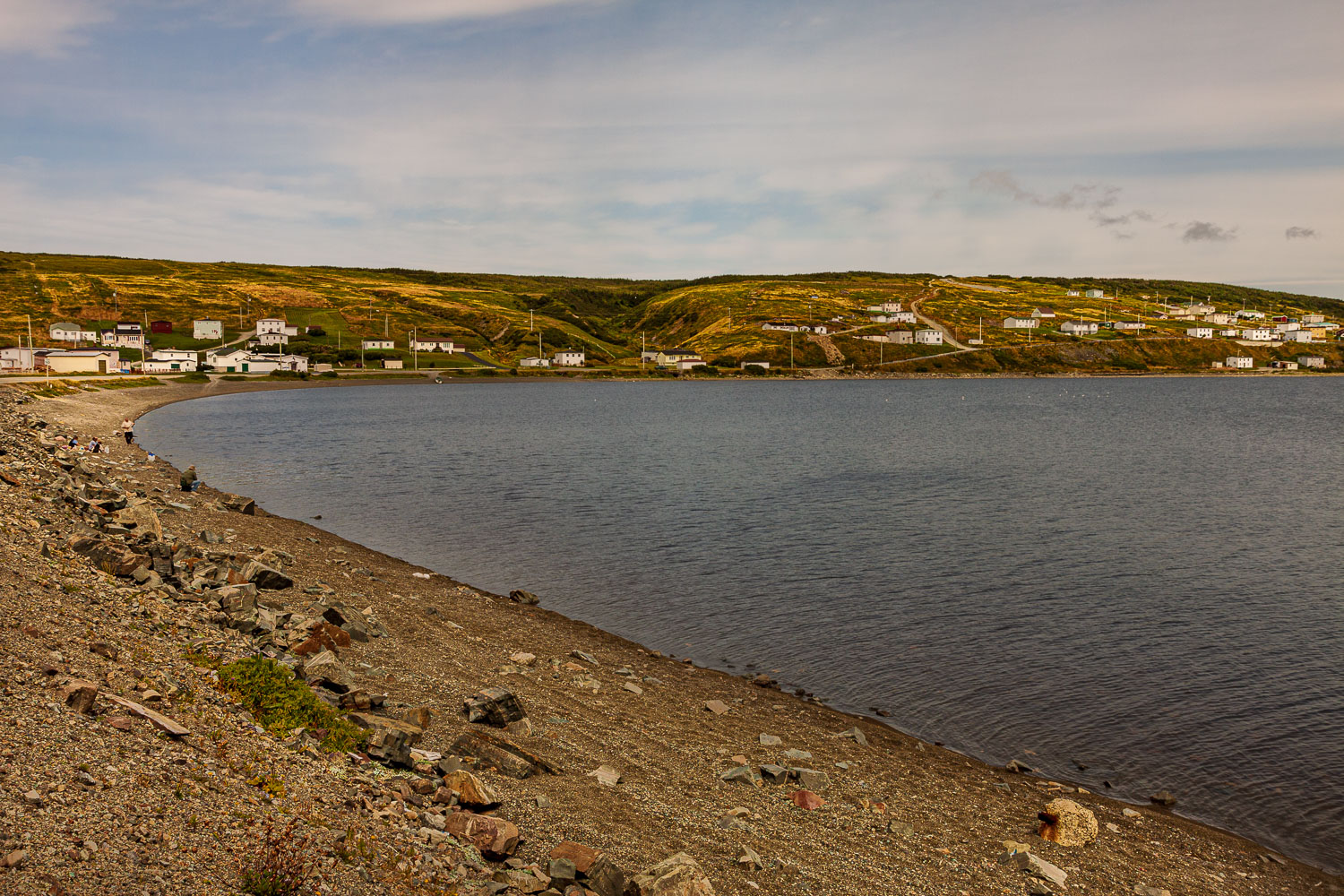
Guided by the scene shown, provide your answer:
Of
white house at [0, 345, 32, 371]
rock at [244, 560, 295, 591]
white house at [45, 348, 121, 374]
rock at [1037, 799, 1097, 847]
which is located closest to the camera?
rock at [1037, 799, 1097, 847]

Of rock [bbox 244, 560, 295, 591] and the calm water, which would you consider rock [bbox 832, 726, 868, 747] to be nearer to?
the calm water

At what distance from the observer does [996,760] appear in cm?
2166

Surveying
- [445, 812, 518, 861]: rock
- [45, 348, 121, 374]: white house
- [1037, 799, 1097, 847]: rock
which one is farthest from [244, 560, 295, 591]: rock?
[45, 348, 121, 374]: white house

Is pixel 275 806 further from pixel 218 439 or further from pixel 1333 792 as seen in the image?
pixel 218 439

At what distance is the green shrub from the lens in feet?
49.9

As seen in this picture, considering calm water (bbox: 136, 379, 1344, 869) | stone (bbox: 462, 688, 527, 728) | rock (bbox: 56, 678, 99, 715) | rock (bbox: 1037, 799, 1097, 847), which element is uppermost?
rock (bbox: 56, 678, 99, 715)

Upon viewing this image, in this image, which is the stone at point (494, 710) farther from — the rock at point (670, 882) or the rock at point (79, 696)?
the rock at point (79, 696)

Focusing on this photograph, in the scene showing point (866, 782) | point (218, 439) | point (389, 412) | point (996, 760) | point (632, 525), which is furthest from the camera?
point (389, 412)

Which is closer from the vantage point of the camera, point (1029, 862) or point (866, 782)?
point (1029, 862)

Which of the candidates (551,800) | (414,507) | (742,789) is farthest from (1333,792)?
(414,507)

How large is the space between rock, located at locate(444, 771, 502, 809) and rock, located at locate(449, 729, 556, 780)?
1677 millimetres

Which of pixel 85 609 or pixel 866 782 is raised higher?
pixel 85 609

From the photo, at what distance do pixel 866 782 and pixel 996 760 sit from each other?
4.43m

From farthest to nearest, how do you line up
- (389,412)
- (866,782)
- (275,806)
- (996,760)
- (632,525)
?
(389,412)
(632,525)
(996,760)
(866,782)
(275,806)
